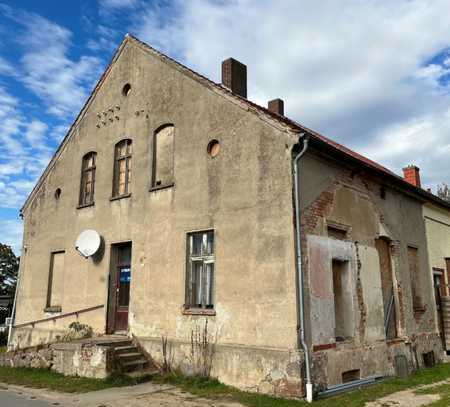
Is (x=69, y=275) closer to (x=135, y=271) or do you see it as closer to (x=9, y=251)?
(x=135, y=271)

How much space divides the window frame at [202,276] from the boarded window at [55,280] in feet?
19.3

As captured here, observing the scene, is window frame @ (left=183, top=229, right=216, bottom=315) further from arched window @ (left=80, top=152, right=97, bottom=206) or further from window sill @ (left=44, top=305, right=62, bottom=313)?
window sill @ (left=44, top=305, right=62, bottom=313)

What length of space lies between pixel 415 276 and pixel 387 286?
2267 mm

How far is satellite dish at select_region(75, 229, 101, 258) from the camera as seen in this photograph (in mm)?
13523

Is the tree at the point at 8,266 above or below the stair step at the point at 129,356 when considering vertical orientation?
above

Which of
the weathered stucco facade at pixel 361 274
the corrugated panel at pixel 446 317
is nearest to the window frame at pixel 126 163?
the weathered stucco facade at pixel 361 274

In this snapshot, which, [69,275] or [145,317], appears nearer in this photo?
[145,317]

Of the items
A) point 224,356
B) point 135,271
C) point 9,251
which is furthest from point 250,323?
point 9,251

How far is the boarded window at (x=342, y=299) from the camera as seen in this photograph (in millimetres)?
10734

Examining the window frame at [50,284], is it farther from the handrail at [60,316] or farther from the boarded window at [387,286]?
the boarded window at [387,286]

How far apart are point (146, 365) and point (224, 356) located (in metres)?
2.52

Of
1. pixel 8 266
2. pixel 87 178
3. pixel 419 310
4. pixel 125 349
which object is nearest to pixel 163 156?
pixel 87 178

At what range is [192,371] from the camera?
10469 millimetres

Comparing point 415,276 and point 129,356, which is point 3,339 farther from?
point 415,276
